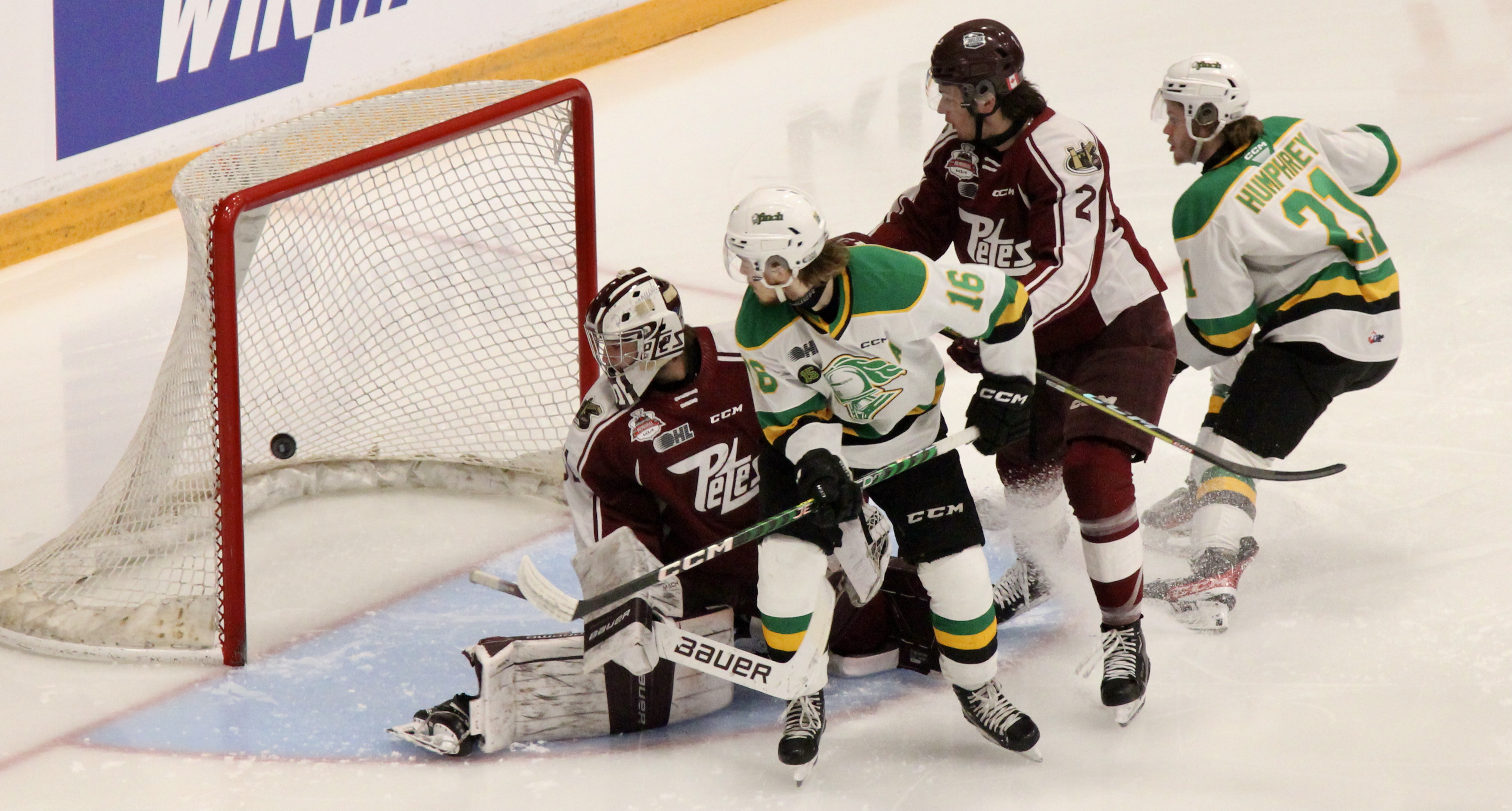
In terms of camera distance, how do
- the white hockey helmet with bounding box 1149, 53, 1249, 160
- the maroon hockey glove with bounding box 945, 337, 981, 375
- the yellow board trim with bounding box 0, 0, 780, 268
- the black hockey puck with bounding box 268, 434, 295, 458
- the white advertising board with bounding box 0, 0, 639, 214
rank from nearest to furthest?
the white hockey helmet with bounding box 1149, 53, 1249, 160 → the maroon hockey glove with bounding box 945, 337, 981, 375 → the black hockey puck with bounding box 268, 434, 295, 458 → the white advertising board with bounding box 0, 0, 639, 214 → the yellow board trim with bounding box 0, 0, 780, 268

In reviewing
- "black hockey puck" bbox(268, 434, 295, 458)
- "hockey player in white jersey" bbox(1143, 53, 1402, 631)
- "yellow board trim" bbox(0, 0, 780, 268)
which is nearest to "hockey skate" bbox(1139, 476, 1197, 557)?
"hockey player in white jersey" bbox(1143, 53, 1402, 631)

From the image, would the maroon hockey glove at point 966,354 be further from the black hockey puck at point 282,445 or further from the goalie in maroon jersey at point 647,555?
the black hockey puck at point 282,445

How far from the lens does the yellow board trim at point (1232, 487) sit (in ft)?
10.8

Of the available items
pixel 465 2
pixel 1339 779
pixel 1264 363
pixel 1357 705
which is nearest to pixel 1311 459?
pixel 1264 363

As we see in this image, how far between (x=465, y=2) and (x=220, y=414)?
3.47 m

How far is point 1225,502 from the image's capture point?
130 inches

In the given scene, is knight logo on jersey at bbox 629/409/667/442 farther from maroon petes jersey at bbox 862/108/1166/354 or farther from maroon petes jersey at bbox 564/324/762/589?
maroon petes jersey at bbox 862/108/1166/354

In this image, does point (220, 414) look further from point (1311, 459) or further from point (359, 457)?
point (1311, 459)

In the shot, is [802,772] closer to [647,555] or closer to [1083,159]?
[647,555]

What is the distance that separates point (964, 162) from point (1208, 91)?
0.48 m

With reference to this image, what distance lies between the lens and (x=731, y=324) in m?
3.09

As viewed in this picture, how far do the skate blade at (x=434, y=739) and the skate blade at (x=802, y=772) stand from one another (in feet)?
1.90

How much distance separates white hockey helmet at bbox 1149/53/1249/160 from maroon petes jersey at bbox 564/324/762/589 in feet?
3.26

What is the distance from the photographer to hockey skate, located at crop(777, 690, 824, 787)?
106 inches
